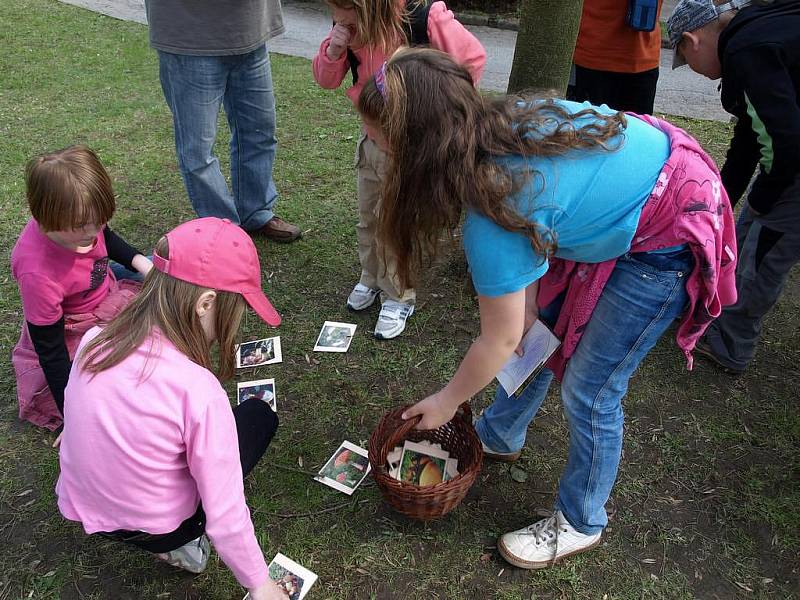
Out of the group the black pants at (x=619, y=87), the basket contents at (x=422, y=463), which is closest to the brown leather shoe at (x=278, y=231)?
the basket contents at (x=422, y=463)

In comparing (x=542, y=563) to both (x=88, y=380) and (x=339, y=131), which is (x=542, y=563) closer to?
(x=88, y=380)

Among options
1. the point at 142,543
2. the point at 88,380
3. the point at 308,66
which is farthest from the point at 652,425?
the point at 308,66

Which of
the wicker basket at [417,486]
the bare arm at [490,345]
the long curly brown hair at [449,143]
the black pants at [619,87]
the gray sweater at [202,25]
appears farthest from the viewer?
the black pants at [619,87]

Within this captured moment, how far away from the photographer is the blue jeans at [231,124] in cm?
327

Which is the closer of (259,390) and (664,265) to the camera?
(664,265)

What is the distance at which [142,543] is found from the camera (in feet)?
6.51

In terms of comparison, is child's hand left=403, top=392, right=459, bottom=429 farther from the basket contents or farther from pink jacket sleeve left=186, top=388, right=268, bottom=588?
pink jacket sleeve left=186, top=388, right=268, bottom=588

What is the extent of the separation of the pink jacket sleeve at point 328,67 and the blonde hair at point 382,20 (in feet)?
0.76

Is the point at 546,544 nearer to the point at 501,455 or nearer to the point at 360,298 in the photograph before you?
the point at 501,455

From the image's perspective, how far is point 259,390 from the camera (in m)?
3.03

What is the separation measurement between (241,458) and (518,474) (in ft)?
3.92

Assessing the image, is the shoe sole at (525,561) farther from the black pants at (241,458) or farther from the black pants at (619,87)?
the black pants at (619,87)

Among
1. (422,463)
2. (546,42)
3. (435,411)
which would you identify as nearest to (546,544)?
(422,463)

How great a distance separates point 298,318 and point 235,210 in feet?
2.87
